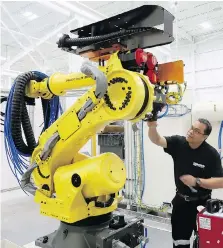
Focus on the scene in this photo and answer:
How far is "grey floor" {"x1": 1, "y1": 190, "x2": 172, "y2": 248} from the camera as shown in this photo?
12.6 feet

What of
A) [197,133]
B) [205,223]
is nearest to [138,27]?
[197,133]

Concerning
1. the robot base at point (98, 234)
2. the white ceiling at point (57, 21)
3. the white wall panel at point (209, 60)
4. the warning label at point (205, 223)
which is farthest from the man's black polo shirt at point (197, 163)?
the white wall panel at point (209, 60)

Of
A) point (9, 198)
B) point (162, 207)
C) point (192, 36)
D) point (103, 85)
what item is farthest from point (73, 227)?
point (192, 36)

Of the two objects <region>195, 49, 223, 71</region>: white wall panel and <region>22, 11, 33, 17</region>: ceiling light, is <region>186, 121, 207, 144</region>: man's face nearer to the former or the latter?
<region>22, 11, 33, 17</region>: ceiling light

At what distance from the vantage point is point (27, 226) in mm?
4391

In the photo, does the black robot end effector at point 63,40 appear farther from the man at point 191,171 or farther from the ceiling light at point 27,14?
the ceiling light at point 27,14

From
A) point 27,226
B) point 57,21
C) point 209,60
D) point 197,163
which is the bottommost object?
point 27,226

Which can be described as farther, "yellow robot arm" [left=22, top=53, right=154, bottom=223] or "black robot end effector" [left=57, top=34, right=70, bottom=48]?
"black robot end effector" [left=57, top=34, right=70, bottom=48]

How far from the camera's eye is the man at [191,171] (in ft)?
8.71

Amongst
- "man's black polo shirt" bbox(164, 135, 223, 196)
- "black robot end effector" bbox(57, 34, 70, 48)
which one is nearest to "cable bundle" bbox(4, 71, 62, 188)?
"black robot end effector" bbox(57, 34, 70, 48)

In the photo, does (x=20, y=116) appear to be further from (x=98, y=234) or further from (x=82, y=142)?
(x=98, y=234)

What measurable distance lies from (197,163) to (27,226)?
3037mm

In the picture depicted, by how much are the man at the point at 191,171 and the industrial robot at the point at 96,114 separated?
2.98 ft

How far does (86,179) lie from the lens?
5.59 feet
